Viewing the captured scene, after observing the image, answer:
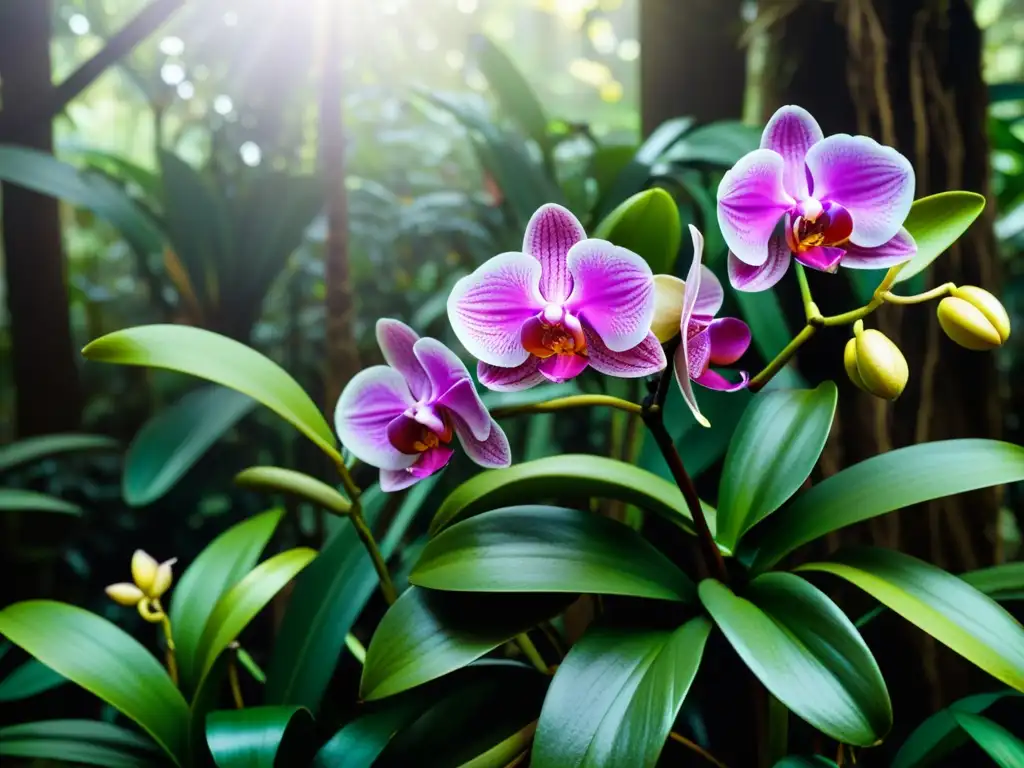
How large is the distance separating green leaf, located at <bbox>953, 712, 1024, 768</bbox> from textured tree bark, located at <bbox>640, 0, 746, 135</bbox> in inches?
35.4

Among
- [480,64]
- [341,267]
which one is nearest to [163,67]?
[480,64]

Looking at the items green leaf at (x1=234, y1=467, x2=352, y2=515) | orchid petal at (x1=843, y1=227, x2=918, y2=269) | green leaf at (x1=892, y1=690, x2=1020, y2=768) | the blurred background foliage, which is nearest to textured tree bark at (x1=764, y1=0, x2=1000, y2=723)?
the blurred background foliage

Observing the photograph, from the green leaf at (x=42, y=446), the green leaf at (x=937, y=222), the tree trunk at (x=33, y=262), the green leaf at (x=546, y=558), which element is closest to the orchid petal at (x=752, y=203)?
the green leaf at (x=937, y=222)

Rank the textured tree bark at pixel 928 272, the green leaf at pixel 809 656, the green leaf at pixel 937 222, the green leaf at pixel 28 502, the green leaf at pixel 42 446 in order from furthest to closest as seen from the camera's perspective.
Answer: the green leaf at pixel 42 446 → the green leaf at pixel 28 502 → the textured tree bark at pixel 928 272 → the green leaf at pixel 937 222 → the green leaf at pixel 809 656

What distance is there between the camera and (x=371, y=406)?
0.55 m

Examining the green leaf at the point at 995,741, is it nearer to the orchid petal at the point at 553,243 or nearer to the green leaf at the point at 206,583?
the orchid petal at the point at 553,243

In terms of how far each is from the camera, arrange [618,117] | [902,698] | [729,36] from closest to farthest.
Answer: [902,698], [729,36], [618,117]

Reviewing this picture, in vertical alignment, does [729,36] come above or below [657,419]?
above

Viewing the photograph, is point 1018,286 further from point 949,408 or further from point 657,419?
point 657,419

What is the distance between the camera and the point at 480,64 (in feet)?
3.82

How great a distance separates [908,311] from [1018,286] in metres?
0.64

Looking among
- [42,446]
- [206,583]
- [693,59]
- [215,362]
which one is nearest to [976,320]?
[215,362]

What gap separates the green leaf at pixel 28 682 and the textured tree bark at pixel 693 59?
1089 millimetres

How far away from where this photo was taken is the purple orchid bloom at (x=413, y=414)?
1.62ft
